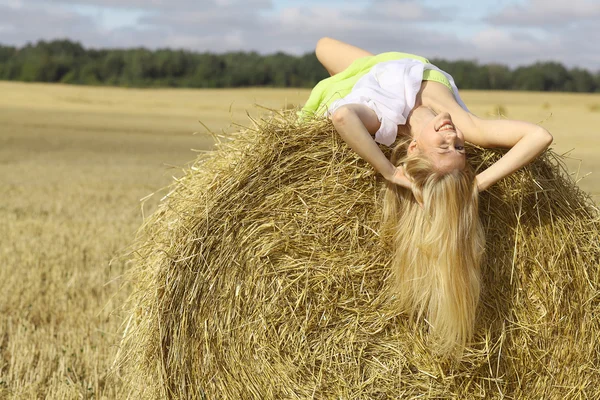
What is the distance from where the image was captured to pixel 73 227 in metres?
7.34

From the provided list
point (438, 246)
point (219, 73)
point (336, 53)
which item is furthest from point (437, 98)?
point (219, 73)

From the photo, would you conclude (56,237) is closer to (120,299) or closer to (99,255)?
(99,255)

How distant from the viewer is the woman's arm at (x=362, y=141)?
11.0ft

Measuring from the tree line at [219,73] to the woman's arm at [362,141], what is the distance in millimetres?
40531

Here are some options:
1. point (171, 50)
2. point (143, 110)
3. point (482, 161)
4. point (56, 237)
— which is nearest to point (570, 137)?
point (143, 110)

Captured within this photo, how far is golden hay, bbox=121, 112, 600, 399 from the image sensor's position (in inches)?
139

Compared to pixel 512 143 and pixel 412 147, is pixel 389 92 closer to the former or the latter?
pixel 412 147

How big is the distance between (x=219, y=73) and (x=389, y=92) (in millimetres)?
44165

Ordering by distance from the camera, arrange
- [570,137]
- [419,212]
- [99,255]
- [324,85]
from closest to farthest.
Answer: [419,212]
[324,85]
[99,255]
[570,137]

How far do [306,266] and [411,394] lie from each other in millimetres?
810

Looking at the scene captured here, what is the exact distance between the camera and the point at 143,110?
30406 millimetres

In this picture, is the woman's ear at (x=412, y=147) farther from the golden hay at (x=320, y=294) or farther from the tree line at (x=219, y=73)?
the tree line at (x=219, y=73)

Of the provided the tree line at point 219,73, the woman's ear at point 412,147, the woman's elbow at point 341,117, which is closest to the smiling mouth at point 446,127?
the woman's ear at point 412,147

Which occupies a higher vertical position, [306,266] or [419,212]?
[419,212]
